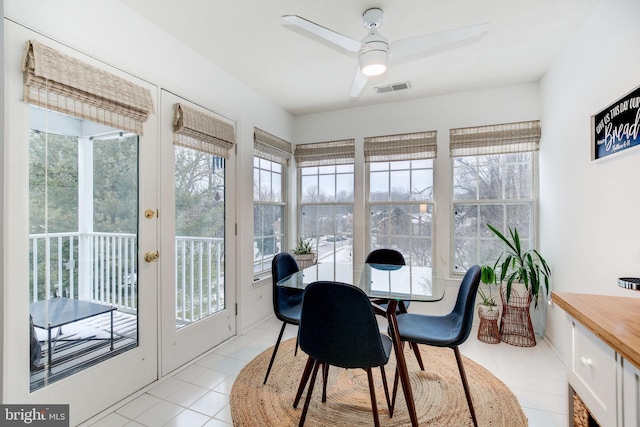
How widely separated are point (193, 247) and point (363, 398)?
1869 mm

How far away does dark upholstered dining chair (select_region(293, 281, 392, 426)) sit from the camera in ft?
4.99

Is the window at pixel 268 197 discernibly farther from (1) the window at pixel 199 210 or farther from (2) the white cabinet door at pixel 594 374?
(2) the white cabinet door at pixel 594 374

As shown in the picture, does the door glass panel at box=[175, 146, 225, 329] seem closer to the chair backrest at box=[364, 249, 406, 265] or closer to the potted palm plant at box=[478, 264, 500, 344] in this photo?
the chair backrest at box=[364, 249, 406, 265]

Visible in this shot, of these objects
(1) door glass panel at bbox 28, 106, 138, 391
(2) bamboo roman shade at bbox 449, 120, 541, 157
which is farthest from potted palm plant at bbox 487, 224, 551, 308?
(1) door glass panel at bbox 28, 106, 138, 391

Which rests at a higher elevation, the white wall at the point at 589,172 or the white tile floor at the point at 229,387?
the white wall at the point at 589,172

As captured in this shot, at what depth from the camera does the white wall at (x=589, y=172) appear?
1789 millimetres

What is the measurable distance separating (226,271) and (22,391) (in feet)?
5.42

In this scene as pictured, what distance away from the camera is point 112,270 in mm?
2111

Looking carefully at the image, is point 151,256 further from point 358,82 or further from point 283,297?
point 358,82

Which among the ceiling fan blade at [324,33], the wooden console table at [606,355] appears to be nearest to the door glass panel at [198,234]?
the ceiling fan blade at [324,33]

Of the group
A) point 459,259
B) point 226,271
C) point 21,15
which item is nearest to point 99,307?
point 226,271

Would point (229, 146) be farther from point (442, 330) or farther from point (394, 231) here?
point (442, 330)

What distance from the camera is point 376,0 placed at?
198 centimetres

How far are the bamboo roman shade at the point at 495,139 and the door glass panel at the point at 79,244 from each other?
327 centimetres
